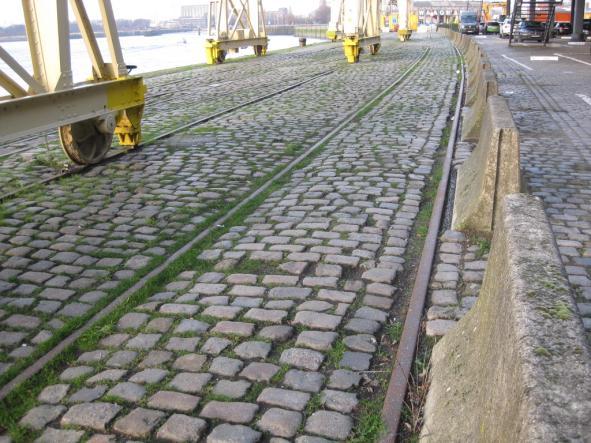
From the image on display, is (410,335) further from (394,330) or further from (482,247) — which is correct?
(482,247)

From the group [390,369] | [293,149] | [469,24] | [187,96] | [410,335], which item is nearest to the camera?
[390,369]

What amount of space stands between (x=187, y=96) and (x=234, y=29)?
13.9 metres

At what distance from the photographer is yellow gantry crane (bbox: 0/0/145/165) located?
6426mm

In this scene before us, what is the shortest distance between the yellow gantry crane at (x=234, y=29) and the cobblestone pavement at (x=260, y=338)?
2050cm

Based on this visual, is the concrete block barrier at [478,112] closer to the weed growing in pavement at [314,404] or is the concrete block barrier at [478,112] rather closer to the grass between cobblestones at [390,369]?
the grass between cobblestones at [390,369]

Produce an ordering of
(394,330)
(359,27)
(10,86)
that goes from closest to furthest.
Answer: (394,330) < (10,86) < (359,27)

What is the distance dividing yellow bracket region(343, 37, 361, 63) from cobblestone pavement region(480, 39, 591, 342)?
26.8ft

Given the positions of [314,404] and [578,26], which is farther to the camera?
[578,26]

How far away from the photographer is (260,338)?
3617 mm

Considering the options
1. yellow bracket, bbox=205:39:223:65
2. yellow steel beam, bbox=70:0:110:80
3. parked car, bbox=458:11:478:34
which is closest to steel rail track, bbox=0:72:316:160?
yellow steel beam, bbox=70:0:110:80

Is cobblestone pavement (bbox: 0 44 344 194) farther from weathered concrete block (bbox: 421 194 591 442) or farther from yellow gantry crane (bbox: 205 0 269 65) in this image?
weathered concrete block (bbox: 421 194 591 442)

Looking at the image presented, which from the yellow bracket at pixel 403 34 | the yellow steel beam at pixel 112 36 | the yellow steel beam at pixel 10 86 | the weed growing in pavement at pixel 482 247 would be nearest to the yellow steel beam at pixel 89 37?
the yellow steel beam at pixel 112 36

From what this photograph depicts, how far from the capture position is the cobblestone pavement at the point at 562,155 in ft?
15.4

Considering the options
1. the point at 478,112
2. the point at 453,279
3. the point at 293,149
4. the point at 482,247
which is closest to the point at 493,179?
the point at 482,247
